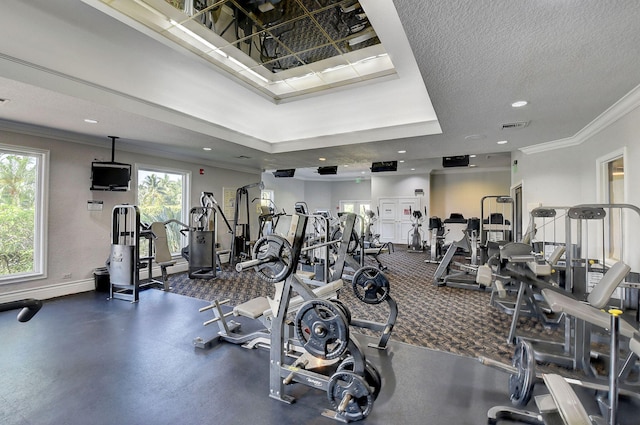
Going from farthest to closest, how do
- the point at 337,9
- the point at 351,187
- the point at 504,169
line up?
1. the point at 351,187
2. the point at 504,169
3. the point at 337,9

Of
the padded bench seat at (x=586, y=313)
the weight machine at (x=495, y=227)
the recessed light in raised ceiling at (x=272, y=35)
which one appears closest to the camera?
the padded bench seat at (x=586, y=313)

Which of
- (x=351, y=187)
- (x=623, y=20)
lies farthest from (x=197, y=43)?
(x=351, y=187)

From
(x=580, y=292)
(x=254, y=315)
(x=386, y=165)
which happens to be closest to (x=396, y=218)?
(x=386, y=165)

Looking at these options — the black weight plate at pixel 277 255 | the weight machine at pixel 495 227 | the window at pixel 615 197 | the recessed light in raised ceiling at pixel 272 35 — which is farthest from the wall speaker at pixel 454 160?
the black weight plate at pixel 277 255

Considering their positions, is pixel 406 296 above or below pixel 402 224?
below

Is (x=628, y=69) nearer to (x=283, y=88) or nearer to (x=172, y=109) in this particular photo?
(x=283, y=88)

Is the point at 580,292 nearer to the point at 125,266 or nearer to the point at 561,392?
the point at 561,392

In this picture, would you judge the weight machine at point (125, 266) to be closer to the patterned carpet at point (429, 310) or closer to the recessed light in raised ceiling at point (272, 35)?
the patterned carpet at point (429, 310)

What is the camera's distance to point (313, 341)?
2148 millimetres

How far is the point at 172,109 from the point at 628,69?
512 cm

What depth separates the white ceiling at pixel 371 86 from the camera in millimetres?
2068

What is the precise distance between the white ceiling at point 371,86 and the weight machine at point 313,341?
A: 1.85 meters

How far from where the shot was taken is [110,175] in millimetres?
5363

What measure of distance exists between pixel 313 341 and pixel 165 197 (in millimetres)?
5946
